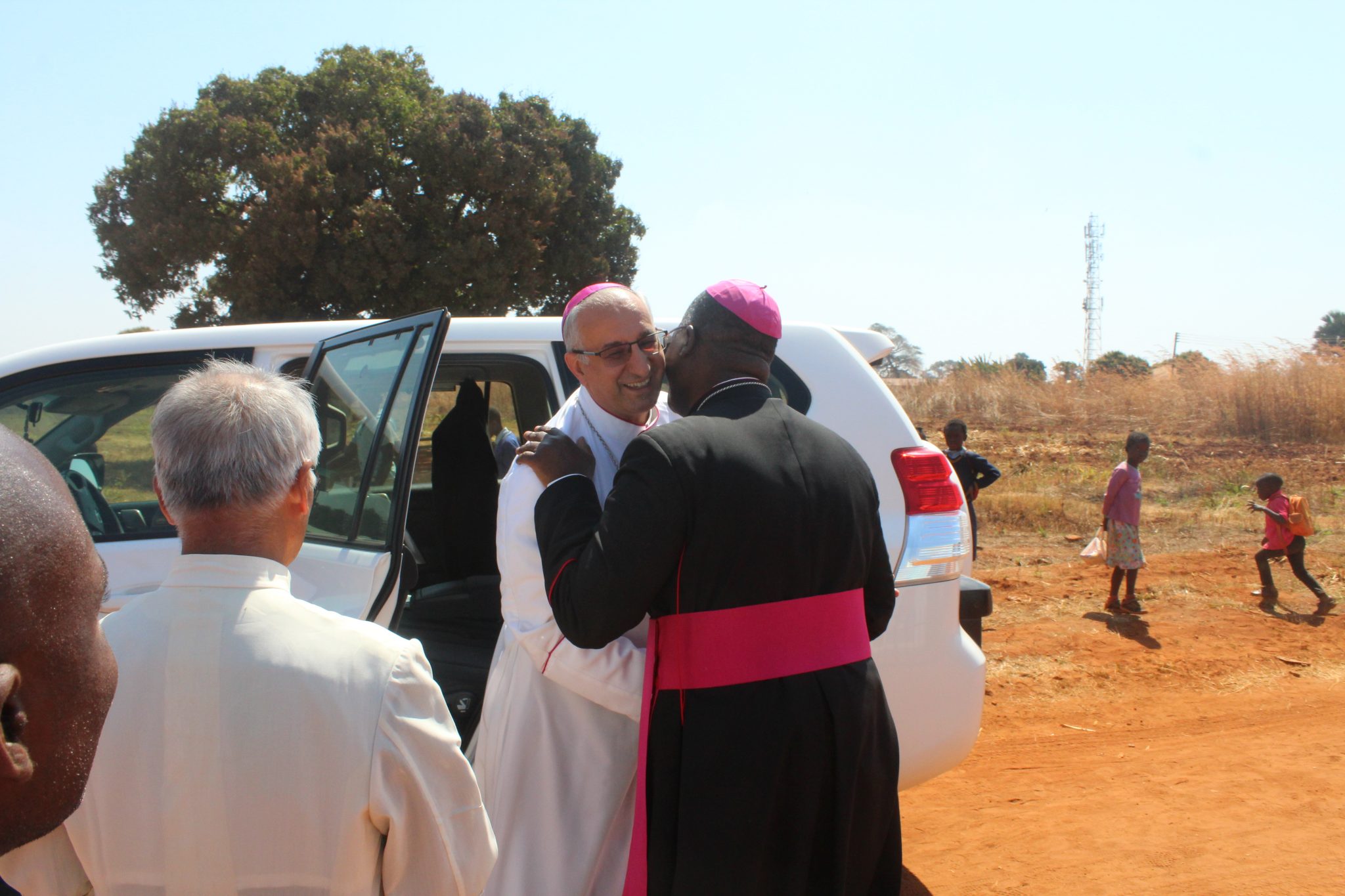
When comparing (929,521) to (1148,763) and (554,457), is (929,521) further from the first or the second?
(1148,763)

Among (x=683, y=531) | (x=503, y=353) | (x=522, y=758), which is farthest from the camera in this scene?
(x=503, y=353)

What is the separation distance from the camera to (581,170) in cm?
2047

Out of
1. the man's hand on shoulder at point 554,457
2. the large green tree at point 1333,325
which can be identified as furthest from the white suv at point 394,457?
the large green tree at point 1333,325

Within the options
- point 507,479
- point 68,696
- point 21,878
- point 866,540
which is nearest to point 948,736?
point 866,540

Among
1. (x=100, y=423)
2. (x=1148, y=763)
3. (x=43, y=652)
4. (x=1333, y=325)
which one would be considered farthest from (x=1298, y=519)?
(x=1333, y=325)

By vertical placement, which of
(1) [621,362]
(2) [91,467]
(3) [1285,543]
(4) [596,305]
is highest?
(4) [596,305]

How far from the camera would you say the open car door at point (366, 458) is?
248cm

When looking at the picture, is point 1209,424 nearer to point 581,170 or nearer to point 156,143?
point 581,170

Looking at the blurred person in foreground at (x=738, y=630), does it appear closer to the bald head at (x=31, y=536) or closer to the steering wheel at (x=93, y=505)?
the bald head at (x=31, y=536)

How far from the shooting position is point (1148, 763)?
4.64 m

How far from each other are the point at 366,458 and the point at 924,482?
1694mm

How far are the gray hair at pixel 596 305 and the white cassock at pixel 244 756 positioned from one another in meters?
1.08

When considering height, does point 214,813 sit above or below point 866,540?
below

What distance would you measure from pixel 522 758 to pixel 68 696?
159 centimetres
